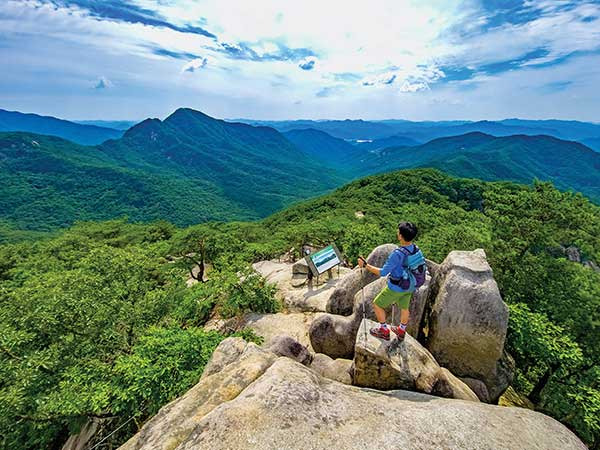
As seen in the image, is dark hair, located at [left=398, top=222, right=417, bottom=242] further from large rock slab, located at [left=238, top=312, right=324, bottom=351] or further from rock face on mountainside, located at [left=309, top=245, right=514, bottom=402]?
large rock slab, located at [left=238, top=312, right=324, bottom=351]

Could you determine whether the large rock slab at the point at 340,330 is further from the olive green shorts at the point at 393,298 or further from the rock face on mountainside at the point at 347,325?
the olive green shorts at the point at 393,298

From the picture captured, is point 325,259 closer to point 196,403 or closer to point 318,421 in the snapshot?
point 196,403

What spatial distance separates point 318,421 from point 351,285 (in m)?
9.15

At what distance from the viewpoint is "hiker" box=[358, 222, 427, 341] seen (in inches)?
339

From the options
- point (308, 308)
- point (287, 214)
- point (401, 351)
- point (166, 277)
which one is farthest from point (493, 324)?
point (287, 214)

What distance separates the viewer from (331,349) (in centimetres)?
1242

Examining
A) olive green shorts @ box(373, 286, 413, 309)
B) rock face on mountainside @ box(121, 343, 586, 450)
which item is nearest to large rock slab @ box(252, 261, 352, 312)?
olive green shorts @ box(373, 286, 413, 309)

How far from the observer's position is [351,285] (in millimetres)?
14906

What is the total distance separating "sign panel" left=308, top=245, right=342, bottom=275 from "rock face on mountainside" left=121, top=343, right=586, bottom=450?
36.1ft

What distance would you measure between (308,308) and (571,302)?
46.9 feet

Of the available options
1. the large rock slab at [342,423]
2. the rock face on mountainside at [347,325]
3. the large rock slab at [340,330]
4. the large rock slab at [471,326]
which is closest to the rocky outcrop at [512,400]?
the large rock slab at [471,326]

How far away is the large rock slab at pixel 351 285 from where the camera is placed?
47.2 ft

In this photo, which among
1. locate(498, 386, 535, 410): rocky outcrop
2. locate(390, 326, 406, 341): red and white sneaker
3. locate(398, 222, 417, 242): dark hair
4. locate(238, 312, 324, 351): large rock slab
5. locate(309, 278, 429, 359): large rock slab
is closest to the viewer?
locate(398, 222, 417, 242): dark hair

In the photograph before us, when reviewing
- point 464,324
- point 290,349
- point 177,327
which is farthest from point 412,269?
point 177,327
